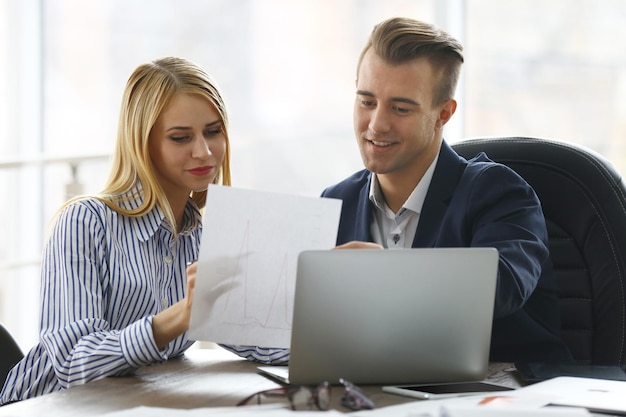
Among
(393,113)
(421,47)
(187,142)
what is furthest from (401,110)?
(187,142)

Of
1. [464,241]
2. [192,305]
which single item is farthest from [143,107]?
[464,241]

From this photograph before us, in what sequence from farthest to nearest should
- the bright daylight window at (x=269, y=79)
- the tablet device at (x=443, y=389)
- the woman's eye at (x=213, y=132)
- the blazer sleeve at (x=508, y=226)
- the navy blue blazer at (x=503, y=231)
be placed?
the bright daylight window at (x=269, y=79) < the woman's eye at (x=213, y=132) < the navy blue blazer at (x=503, y=231) < the blazer sleeve at (x=508, y=226) < the tablet device at (x=443, y=389)

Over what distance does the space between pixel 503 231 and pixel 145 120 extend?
71cm

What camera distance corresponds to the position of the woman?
57.1 inches

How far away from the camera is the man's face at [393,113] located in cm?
186

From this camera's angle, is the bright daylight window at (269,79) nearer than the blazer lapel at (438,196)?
No

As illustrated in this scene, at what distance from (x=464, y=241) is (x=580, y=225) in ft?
0.96

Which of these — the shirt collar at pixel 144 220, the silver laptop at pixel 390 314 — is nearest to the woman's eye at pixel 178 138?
the shirt collar at pixel 144 220

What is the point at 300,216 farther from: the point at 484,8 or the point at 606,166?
the point at 484,8

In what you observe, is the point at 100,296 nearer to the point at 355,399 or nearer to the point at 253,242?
the point at 253,242

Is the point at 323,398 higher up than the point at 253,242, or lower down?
lower down

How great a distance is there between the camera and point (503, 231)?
169 centimetres

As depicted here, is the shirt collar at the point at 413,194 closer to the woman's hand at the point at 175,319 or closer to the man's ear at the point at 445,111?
the man's ear at the point at 445,111

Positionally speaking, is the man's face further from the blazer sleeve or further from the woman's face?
the woman's face
